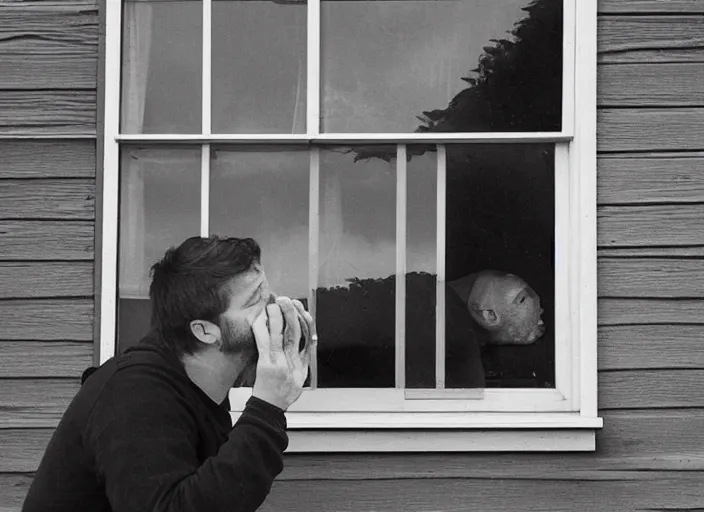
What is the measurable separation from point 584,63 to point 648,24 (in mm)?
270

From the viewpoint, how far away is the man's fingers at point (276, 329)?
6.86 feet

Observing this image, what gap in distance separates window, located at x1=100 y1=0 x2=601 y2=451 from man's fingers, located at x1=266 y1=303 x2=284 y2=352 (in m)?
1.33

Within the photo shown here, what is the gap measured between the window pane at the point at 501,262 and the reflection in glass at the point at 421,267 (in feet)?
0.18

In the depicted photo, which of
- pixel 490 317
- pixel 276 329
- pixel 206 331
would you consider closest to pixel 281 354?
pixel 276 329

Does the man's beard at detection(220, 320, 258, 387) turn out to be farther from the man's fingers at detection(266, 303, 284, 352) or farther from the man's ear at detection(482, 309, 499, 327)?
the man's ear at detection(482, 309, 499, 327)

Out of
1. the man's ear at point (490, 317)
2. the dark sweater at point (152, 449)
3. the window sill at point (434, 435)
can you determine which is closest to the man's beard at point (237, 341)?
Result: the dark sweater at point (152, 449)

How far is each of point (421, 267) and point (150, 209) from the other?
3.05ft

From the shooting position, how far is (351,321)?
3.44 metres

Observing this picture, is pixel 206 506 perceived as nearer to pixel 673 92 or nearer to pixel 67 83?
pixel 67 83

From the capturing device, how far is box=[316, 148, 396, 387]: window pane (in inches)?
135

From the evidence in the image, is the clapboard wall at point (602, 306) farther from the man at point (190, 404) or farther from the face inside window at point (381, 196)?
the man at point (190, 404)

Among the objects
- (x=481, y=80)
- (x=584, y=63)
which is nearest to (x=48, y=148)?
(x=481, y=80)

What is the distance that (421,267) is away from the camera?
3.46 meters

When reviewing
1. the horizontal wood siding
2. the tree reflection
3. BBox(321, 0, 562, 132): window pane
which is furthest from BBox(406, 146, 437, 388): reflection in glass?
the horizontal wood siding
